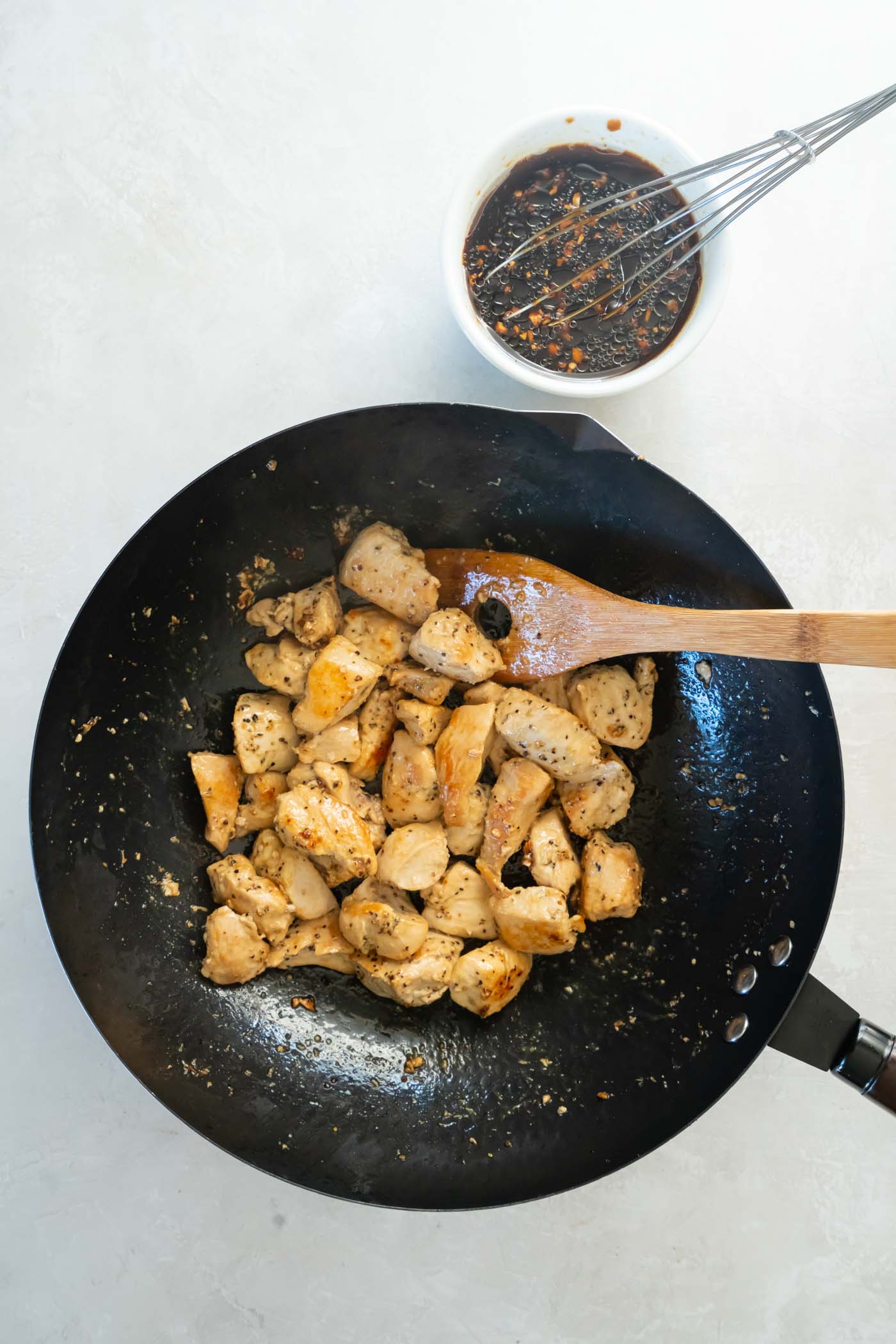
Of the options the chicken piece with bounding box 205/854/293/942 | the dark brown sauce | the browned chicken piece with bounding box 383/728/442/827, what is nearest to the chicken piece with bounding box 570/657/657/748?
the browned chicken piece with bounding box 383/728/442/827

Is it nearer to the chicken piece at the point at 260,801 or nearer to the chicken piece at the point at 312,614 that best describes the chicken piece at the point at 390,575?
the chicken piece at the point at 312,614

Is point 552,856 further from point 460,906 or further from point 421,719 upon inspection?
point 421,719

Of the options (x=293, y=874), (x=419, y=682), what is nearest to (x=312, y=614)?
(x=419, y=682)

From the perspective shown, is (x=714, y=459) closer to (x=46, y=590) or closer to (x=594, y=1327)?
(x=46, y=590)

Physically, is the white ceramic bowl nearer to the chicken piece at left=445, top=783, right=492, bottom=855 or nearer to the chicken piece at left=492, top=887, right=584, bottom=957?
the chicken piece at left=445, top=783, right=492, bottom=855

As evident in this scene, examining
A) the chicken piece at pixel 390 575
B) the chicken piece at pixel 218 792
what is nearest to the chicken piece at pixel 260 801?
the chicken piece at pixel 218 792
